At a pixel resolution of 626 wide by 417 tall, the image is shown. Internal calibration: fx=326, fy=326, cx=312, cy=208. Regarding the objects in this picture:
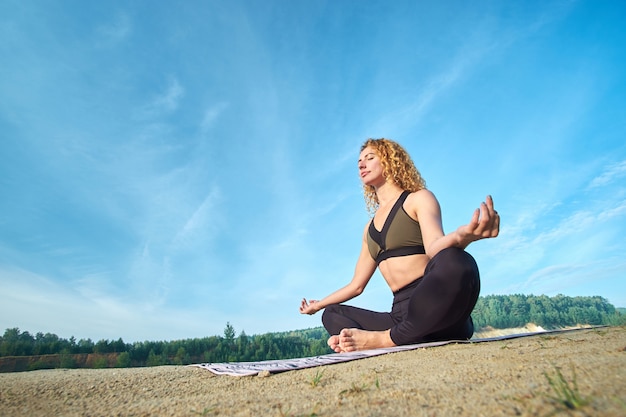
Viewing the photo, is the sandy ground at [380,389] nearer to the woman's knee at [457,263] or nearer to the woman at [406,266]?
the woman at [406,266]

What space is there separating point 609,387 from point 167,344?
80.0m

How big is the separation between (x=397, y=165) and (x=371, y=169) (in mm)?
342

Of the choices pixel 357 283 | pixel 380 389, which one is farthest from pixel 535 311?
pixel 380 389

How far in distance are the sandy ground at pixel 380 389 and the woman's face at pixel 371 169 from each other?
7.40ft

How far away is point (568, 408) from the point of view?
1121 millimetres

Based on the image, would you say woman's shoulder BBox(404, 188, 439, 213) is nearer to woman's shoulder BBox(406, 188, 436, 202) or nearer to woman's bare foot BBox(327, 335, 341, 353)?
woman's shoulder BBox(406, 188, 436, 202)

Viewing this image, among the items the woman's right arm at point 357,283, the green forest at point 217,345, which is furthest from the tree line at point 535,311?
the woman's right arm at point 357,283

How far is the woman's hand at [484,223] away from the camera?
214 cm

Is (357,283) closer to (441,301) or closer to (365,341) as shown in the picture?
(365,341)

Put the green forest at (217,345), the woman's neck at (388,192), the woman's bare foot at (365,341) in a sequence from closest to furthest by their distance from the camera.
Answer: the woman's bare foot at (365,341) < the woman's neck at (388,192) < the green forest at (217,345)

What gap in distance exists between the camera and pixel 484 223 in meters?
2.19

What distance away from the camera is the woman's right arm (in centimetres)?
455

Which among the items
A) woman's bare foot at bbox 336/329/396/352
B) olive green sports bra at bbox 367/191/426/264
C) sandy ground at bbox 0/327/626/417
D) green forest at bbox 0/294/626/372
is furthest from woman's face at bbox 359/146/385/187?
green forest at bbox 0/294/626/372

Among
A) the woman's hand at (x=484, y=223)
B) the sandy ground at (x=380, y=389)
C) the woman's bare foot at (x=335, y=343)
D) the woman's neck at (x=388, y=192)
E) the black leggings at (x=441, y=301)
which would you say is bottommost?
the sandy ground at (x=380, y=389)
